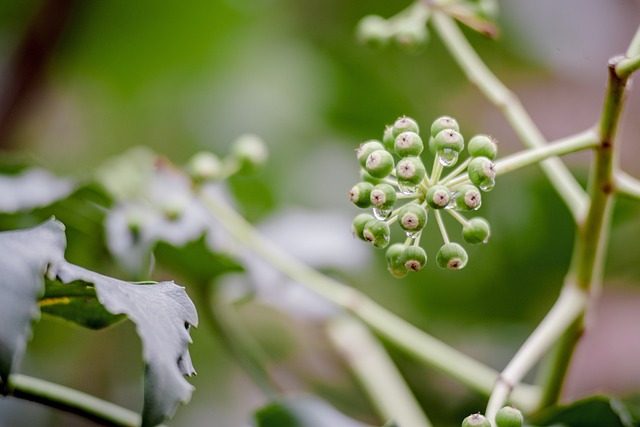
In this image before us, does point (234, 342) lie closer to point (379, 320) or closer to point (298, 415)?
point (379, 320)

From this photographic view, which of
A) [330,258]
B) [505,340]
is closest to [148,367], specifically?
[330,258]

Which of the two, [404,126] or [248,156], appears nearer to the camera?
[404,126]

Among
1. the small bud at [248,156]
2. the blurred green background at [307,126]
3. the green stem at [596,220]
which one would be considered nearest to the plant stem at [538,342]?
the green stem at [596,220]

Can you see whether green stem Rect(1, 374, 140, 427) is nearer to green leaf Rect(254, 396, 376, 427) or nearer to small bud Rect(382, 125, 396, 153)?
green leaf Rect(254, 396, 376, 427)

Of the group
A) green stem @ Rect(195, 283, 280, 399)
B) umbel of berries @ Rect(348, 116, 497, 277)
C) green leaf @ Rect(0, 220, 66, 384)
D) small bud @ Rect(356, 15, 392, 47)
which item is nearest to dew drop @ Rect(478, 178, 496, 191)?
umbel of berries @ Rect(348, 116, 497, 277)

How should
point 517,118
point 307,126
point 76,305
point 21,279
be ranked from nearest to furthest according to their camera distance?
point 21,279, point 76,305, point 517,118, point 307,126

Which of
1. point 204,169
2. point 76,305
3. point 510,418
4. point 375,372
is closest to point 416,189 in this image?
point 510,418

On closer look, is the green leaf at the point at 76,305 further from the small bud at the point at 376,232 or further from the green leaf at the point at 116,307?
the small bud at the point at 376,232

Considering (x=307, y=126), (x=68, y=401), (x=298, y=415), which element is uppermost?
(x=307, y=126)
